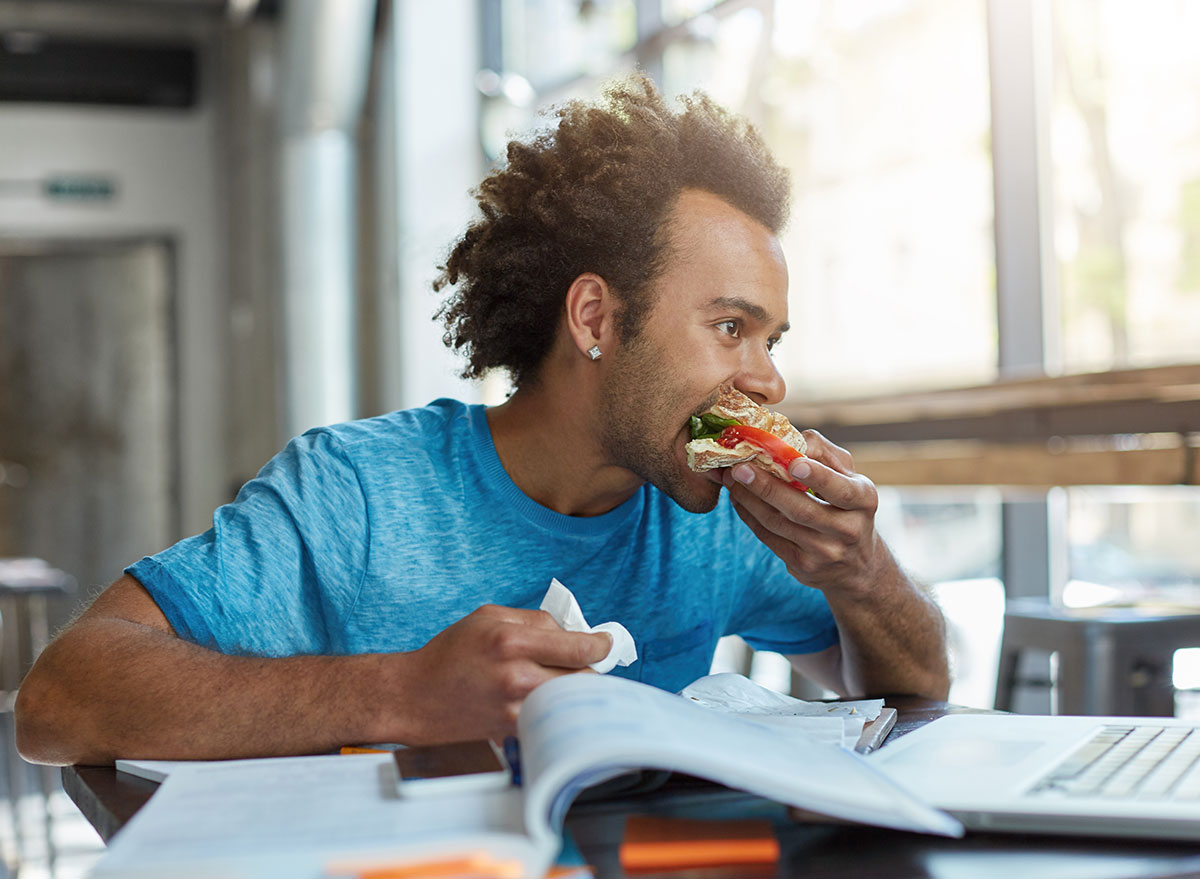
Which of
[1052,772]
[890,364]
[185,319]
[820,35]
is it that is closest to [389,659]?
[1052,772]

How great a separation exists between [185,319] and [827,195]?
4.56 metres

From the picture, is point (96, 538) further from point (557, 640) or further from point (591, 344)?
point (557, 640)

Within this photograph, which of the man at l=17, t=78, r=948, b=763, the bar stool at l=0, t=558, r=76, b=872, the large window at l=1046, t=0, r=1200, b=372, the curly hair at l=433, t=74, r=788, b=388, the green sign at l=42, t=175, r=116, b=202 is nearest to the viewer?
the man at l=17, t=78, r=948, b=763

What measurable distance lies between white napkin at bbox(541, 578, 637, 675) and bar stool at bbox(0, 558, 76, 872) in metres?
1.97

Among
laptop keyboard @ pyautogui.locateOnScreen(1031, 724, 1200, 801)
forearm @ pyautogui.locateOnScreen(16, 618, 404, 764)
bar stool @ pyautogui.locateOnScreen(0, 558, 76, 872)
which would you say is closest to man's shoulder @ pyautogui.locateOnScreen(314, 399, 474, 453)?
forearm @ pyautogui.locateOnScreen(16, 618, 404, 764)

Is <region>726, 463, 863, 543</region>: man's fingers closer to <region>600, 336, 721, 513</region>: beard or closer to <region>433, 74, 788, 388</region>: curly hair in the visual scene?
<region>600, 336, 721, 513</region>: beard

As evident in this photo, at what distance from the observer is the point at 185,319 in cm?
712

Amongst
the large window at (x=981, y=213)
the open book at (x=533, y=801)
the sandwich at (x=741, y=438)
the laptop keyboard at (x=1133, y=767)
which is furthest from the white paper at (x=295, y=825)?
the large window at (x=981, y=213)

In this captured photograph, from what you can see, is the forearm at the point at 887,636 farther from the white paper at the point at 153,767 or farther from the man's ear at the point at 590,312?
the white paper at the point at 153,767

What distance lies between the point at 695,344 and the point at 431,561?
41 centimetres

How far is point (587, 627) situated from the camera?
1.00 meters

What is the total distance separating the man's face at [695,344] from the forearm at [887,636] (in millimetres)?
211

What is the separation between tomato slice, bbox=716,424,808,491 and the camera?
1312 millimetres

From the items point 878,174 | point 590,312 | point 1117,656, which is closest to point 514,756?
point 590,312
